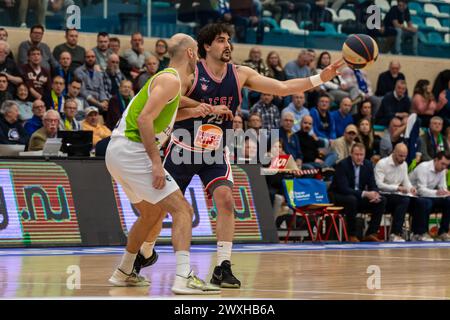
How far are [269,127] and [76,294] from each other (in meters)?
12.9

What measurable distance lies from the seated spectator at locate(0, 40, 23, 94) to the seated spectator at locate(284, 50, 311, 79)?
697 centimetres

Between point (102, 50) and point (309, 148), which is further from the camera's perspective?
point (102, 50)

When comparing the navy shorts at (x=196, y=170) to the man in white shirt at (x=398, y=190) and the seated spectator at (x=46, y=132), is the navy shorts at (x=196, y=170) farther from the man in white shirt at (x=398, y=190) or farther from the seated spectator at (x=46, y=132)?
the man in white shirt at (x=398, y=190)

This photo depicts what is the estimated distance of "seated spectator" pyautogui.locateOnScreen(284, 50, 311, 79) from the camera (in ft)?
79.6

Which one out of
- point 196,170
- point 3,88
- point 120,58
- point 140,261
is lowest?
point 140,261

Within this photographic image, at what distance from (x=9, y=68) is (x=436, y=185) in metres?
9.14

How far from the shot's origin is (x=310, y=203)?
19.7 meters

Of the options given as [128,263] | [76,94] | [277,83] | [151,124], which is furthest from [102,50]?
[151,124]

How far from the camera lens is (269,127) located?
21531mm

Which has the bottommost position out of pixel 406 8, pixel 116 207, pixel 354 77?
pixel 116 207

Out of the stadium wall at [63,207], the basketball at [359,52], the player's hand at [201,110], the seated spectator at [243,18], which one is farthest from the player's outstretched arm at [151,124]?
the seated spectator at [243,18]

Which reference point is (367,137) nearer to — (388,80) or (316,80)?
(388,80)
